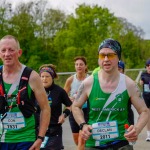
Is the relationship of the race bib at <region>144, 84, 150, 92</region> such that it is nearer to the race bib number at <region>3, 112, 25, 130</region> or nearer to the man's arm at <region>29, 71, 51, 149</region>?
the man's arm at <region>29, 71, 51, 149</region>

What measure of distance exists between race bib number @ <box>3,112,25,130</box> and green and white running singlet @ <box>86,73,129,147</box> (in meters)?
0.75

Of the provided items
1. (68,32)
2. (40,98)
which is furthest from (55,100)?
(68,32)

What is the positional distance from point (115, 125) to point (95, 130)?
0.22m

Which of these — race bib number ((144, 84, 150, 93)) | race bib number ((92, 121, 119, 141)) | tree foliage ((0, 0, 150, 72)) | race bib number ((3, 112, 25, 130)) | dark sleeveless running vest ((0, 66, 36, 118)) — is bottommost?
race bib number ((92, 121, 119, 141))

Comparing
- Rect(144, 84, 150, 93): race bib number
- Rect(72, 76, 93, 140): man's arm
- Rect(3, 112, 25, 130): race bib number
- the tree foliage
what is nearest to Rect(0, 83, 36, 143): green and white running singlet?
Rect(3, 112, 25, 130): race bib number

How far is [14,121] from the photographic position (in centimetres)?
464

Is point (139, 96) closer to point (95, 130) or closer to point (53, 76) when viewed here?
point (95, 130)

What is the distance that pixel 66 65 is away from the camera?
50156 millimetres

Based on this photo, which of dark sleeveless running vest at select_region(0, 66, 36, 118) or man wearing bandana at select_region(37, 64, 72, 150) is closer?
dark sleeveless running vest at select_region(0, 66, 36, 118)

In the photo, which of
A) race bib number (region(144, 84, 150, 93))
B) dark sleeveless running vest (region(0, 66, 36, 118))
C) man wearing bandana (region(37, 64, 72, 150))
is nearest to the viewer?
dark sleeveless running vest (region(0, 66, 36, 118))

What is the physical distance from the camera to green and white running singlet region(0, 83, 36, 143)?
464 cm

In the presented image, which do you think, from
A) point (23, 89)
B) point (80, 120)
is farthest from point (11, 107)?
point (80, 120)

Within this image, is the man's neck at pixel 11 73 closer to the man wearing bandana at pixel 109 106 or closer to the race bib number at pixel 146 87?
the man wearing bandana at pixel 109 106

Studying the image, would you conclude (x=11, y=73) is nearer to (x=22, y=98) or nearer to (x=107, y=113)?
(x=22, y=98)
